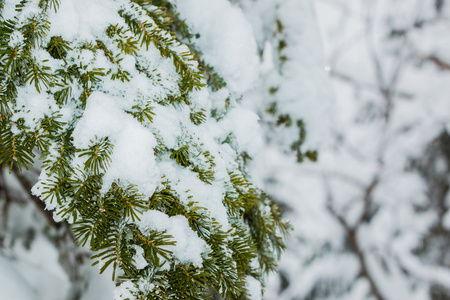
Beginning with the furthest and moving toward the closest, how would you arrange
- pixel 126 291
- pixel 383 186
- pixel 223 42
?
1. pixel 383 186
2. pixel 223 42
3. pixel 126 291

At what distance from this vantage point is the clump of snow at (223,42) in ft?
3.11

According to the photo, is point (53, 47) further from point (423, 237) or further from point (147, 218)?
point (423, 237)

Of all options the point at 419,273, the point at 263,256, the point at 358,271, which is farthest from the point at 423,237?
the point at 263,256

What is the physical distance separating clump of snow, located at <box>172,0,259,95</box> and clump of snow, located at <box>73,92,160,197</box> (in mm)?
450

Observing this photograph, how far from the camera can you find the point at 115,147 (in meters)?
0.57

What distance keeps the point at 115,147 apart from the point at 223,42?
57 cm

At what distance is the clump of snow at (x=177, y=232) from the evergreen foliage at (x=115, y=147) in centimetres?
1

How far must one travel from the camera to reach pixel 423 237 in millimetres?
4824

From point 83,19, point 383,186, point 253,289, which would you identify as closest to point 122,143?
point 83,19

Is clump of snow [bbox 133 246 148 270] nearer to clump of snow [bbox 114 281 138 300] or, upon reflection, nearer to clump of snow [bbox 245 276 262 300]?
clump of snow [bbox 114 281 138 300]

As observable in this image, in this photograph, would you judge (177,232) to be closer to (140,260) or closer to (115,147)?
(140,260)

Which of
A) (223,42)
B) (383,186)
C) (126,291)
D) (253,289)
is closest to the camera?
(126,291)

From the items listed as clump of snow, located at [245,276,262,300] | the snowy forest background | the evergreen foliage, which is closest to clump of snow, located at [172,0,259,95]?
the evergreen foliage

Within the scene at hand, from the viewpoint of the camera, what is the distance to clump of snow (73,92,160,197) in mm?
554
